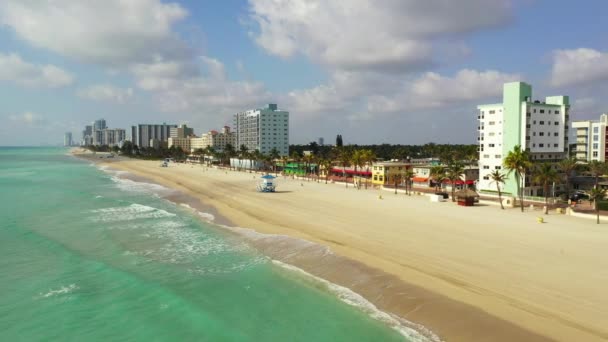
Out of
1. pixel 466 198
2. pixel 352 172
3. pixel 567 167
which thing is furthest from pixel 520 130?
pixel 352 172

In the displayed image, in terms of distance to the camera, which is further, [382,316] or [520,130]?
[520,130]

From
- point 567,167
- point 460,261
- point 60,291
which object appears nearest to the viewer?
point 60,291

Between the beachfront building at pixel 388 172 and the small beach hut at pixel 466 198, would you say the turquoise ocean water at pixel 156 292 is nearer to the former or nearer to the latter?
the small beach hut at pixel 466 198

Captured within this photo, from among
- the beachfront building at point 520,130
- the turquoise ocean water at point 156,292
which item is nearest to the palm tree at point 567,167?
the beachfront building at point 520,130

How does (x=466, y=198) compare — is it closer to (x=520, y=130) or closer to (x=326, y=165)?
(x=520, y=130)

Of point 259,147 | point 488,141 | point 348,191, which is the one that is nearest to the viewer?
point 488,141

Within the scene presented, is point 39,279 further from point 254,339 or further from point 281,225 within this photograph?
point 281,225

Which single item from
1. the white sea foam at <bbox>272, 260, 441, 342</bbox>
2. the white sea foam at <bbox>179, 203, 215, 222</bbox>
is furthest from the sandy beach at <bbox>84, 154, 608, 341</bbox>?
the white sea foam at <bbox>179, 203, 215, 222</bbox>

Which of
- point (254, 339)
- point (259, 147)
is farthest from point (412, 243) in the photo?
point (259, 147)
